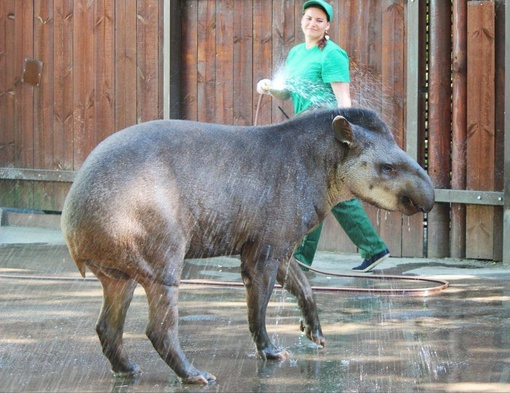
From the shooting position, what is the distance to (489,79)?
9516 mm

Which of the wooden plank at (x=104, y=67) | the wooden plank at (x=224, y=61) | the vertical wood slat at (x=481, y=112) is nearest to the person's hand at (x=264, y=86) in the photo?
the vertical wood slat at (x=481, y=112)

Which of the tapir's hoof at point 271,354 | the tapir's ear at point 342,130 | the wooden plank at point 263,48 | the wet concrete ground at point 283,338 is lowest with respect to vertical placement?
the wet concrete ground at point 283,338

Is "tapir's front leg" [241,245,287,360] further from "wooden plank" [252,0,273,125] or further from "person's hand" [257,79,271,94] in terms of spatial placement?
"wooden plank" [252,0,273,125]

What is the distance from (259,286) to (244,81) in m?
5.02

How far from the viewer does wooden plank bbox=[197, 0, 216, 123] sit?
10836 millimetres

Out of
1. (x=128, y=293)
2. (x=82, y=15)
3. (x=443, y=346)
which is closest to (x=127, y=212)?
(x=128, y=293)

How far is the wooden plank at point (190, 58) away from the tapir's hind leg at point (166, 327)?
18.9 ft

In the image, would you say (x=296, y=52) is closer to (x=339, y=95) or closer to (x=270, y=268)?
(x=339, y=95)

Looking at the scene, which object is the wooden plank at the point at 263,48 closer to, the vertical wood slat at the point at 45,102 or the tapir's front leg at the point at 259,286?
the vertical wood slat at the point at 45,102

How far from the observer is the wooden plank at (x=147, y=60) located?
11156mm

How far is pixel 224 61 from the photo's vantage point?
10.8m

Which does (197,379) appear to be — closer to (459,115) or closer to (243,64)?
(459,115)

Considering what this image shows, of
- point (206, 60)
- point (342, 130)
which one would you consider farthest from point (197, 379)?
point (206, 60)

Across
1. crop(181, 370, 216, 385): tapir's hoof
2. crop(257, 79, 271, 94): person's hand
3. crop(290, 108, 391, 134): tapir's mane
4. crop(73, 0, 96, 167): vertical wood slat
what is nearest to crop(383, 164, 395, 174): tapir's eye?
crop(290, 108, 391, 134): tapir's mane
